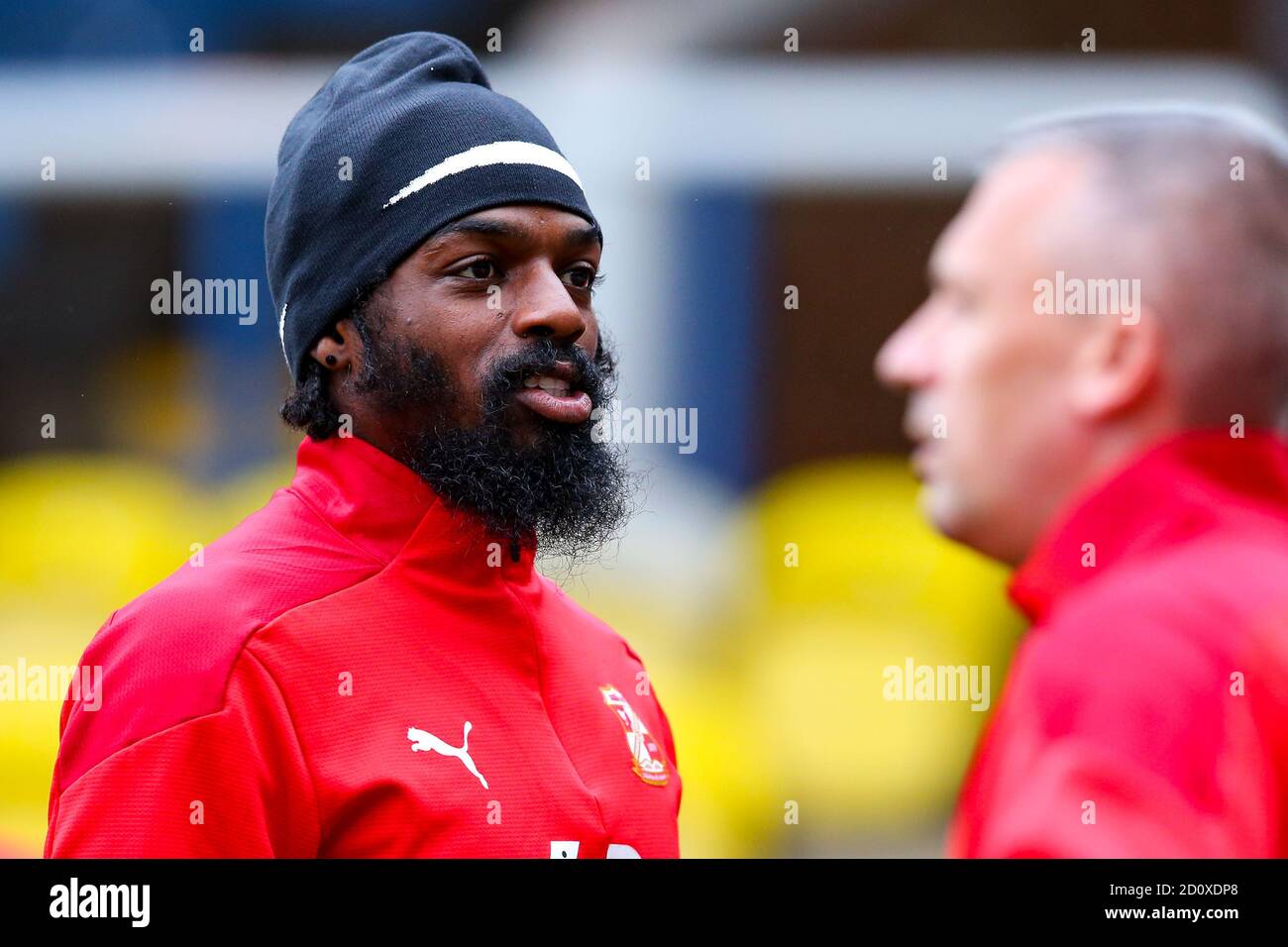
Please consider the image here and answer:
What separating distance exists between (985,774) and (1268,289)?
0.76 metres

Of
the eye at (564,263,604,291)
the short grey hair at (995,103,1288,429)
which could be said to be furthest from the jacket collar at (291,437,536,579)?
the short grey hair at (995,103,1288,429)

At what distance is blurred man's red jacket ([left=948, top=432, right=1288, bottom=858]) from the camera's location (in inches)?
65.6

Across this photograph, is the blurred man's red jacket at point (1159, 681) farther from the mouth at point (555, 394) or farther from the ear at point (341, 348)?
the ear at point (341, 348)

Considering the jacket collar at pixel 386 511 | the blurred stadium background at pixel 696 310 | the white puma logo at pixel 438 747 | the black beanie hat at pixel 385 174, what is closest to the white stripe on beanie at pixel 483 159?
the black beanie hat at pixel 385 174

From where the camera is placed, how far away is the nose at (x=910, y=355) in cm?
232

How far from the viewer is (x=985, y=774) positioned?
Answer: 6.03 ft

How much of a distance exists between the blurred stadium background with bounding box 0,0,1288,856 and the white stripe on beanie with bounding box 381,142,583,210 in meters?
1.01

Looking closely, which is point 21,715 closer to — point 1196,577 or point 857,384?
point 857,384

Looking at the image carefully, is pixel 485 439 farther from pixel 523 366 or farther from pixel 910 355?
pixel 910 355

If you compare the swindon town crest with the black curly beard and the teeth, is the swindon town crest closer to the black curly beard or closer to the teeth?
the black curly beard

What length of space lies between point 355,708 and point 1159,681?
3.18 ft

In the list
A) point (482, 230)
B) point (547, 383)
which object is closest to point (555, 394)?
point (547, 383)

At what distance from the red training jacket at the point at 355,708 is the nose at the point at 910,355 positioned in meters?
0.80
